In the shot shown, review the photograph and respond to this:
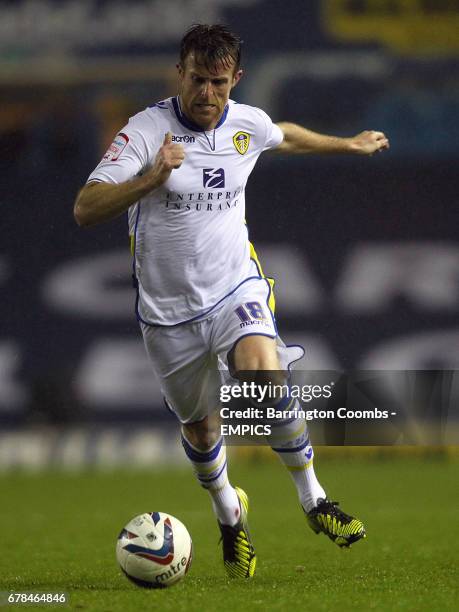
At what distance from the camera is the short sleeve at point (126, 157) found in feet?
17.7

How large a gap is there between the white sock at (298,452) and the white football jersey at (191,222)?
0.66m

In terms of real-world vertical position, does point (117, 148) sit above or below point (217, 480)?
above

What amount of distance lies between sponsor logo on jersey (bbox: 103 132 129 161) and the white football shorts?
87 cm

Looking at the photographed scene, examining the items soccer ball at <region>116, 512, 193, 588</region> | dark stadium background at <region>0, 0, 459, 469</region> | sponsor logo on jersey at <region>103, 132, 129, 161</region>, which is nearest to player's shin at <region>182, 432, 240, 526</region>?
soccer ball at <region>116, 512, 193, 588</region>

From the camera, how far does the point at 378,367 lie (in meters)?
14.4

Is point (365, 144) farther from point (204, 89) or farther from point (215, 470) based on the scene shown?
point (215, 470)

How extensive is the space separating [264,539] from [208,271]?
8.76 ft

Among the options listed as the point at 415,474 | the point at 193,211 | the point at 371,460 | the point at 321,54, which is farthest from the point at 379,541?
the point at 321,54

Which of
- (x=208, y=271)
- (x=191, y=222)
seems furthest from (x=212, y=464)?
(x=191, y=222)

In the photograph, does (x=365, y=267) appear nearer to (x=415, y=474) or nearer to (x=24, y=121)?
(x=415, y=474)

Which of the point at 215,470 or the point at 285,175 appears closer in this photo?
the point at 215,470

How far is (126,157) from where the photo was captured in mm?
5496

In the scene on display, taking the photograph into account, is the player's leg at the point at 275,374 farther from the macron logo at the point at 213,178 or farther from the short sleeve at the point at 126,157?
the short sleeve at the point at 126,157

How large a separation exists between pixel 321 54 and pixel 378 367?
3.89m
